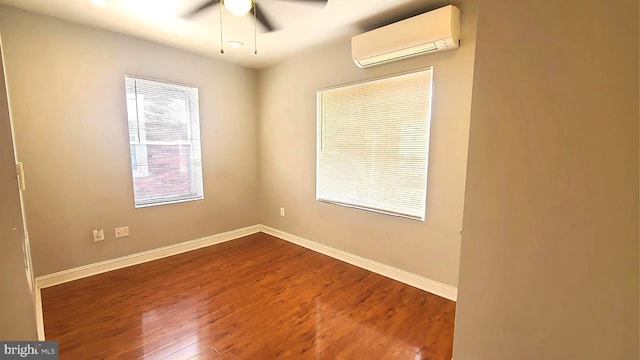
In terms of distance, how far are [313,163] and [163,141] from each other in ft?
6.10

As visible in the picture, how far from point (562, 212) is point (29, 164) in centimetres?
392

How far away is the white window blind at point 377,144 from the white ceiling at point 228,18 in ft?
1.92

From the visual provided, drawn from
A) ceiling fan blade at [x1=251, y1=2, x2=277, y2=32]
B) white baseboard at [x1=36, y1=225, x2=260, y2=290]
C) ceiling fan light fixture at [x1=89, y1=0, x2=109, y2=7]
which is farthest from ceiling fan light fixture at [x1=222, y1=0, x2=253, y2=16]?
white baseboard at [x1=36, y1=225, x2=260, y2=290]

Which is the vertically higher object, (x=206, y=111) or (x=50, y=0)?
(x=50, y=0)

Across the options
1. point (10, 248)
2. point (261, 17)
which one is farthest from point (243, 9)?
point (10, 248)

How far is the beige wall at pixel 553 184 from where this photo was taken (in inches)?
39.1

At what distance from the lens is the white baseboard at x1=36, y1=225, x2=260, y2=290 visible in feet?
8.71

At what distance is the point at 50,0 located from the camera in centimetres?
222

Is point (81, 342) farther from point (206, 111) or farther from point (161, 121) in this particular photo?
point (206, 111)

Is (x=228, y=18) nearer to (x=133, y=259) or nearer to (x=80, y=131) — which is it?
(x=80, y=131)

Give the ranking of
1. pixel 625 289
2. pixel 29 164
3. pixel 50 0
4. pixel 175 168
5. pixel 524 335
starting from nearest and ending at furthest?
pixel 625 289 → pixel 524 335 → pixel 50 0 → pixel 29 164 → pixel 175 168

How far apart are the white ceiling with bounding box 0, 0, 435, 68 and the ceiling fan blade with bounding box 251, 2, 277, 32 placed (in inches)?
1.4

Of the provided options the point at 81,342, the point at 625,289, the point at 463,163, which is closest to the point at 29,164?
the point at 81,342

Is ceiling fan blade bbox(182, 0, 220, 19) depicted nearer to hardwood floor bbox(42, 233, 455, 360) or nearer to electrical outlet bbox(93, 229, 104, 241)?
electrical outlet bbox(93, 229, 104, 241)
